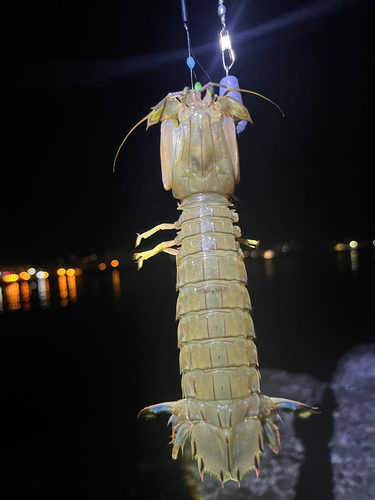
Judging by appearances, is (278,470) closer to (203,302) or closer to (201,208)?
(203,302)

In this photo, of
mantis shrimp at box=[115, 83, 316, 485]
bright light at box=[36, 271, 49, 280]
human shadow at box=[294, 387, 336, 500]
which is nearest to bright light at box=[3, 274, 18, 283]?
bright light at box=[36, 271, 49, 280]

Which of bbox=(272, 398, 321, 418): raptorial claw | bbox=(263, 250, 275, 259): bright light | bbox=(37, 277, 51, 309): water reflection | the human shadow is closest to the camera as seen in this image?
bbox=(272, 398, 321, 418): raptorial claw

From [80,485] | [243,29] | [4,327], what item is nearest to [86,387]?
[80,485]

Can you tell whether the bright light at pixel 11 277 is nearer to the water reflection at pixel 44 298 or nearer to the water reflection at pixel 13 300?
the water reflection at pixel 44 298

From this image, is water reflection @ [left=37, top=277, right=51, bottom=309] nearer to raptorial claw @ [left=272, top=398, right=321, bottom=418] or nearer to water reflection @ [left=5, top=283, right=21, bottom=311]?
water reflection @ [left=5, top=283, right=21, bottom=311]

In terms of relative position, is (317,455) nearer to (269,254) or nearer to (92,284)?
(92,284)

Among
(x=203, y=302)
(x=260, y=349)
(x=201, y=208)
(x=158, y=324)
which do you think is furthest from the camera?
(x=158, y=324)

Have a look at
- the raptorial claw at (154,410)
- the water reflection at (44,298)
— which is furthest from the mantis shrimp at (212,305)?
the water reflection at (44,298)
